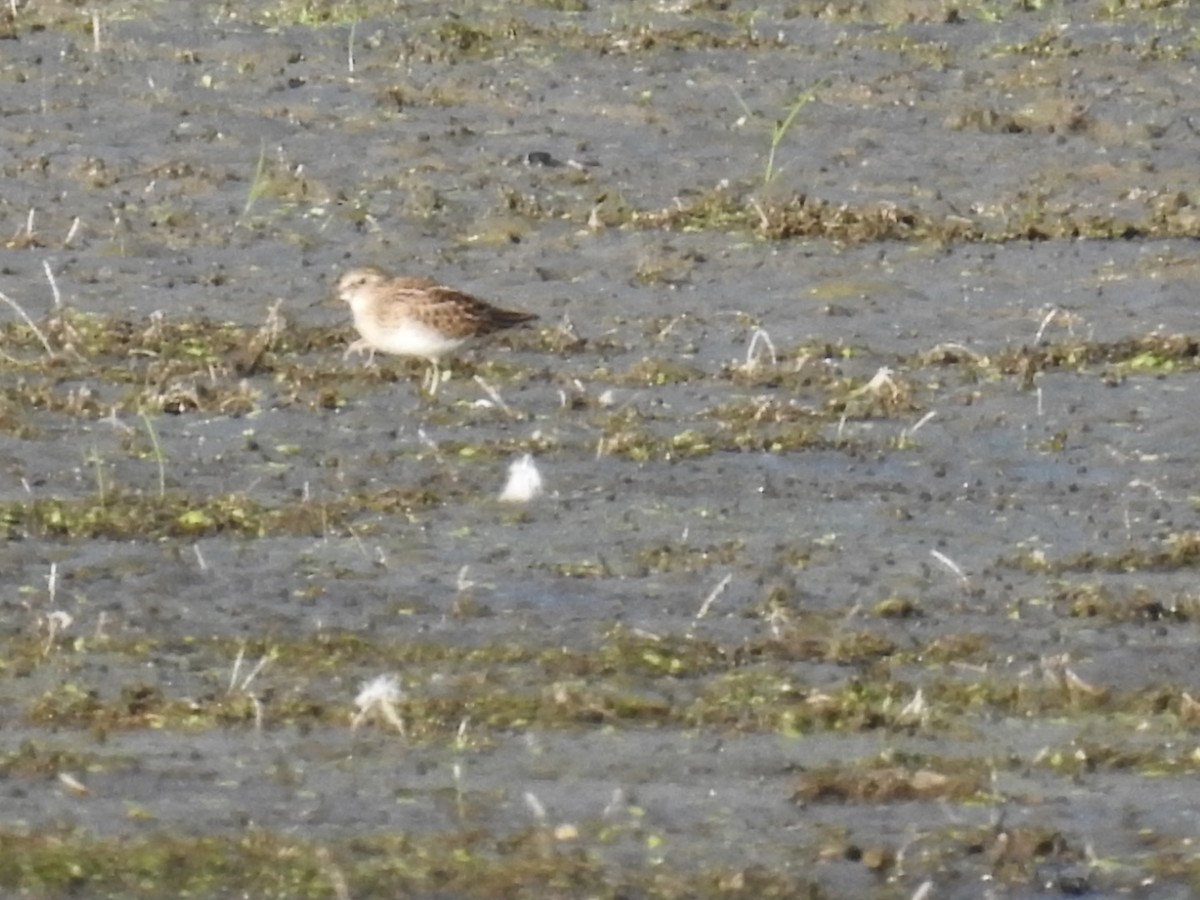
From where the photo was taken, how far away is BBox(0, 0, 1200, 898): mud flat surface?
23.7ft

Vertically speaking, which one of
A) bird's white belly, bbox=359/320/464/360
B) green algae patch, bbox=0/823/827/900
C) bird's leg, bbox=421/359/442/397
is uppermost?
green algae patch, bbox=0/823/827/900

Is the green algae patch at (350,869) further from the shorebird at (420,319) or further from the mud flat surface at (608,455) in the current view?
the shorebird at (420,319)

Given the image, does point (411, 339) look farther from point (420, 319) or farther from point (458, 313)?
point (458, 313)

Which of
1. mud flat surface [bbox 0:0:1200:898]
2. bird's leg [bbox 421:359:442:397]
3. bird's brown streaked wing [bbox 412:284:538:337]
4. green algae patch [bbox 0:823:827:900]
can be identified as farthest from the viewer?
bird's brown streaked wing [bbox 412:284:538:337]

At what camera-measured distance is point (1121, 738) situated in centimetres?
780

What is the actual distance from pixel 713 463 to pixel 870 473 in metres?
0.47

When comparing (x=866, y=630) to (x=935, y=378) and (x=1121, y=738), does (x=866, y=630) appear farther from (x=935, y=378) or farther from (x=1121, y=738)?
(x=935, y=378)

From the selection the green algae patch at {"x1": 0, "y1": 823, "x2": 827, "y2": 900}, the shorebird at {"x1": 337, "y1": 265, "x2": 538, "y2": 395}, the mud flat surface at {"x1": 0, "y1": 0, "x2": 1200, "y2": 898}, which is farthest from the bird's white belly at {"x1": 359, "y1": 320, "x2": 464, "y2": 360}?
the green algae patch at {"x1": 0, "y1": 823, "x2": 827, "y2": 900}

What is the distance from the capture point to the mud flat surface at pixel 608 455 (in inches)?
284

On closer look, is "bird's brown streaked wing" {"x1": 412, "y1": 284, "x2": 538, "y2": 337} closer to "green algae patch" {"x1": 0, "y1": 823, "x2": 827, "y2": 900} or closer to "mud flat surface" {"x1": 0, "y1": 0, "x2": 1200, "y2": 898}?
"mud flat surface" {"x1": 0, "y1": 0, "x2": 1200, "y2": 898}

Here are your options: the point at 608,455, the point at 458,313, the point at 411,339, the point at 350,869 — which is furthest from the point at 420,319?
the point at 350,869

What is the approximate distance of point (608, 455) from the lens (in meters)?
10.7

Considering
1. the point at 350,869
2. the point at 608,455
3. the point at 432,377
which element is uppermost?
the point at 350,869

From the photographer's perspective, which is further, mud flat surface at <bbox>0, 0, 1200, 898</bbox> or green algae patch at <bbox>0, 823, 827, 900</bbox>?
mud flat surface at <bbox>0, 0, 1200, 898</bbox>
